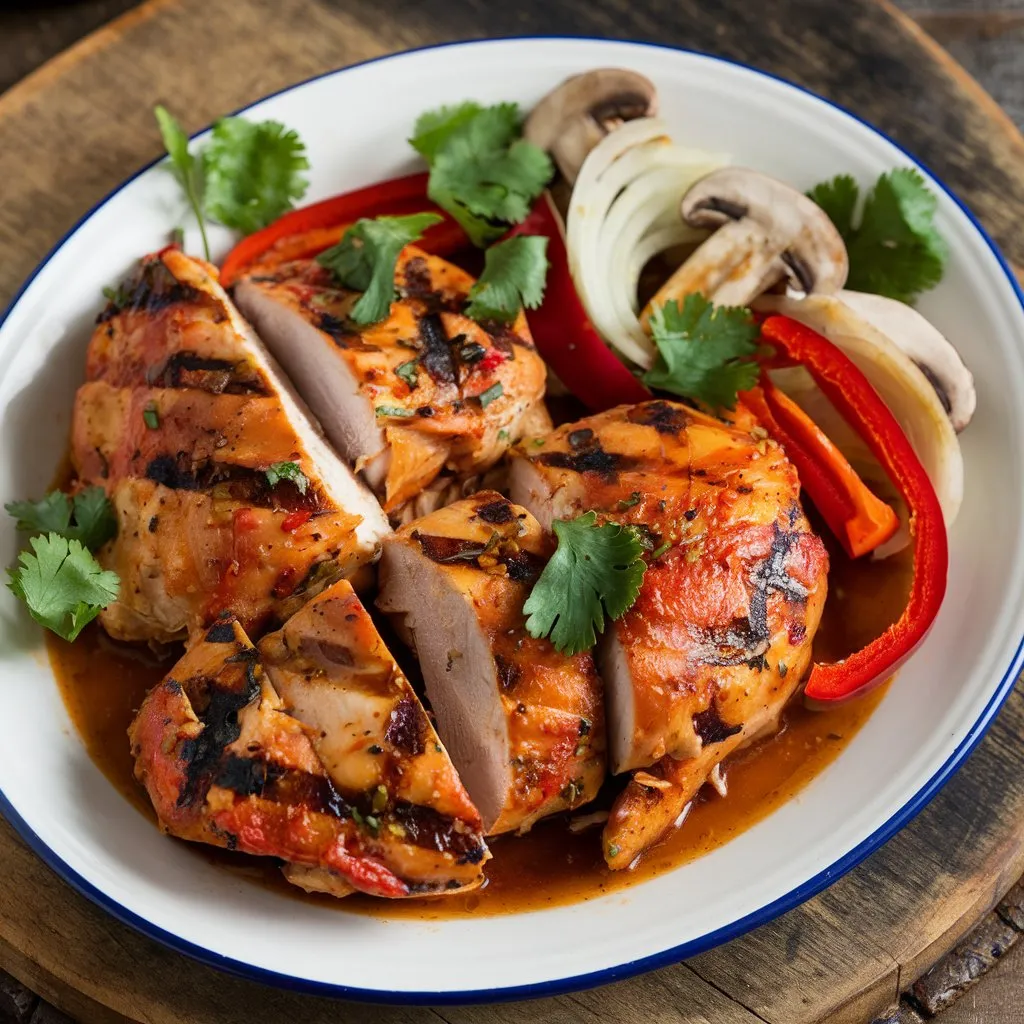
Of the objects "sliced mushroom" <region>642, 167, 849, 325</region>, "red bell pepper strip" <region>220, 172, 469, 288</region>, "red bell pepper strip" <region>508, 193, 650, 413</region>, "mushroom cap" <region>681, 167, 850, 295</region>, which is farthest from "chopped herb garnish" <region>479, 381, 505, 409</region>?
"mushroom cap" <region>681, 167, 850, 295</region>

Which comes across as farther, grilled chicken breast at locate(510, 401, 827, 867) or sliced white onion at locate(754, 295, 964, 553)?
sliced white onion at locate(754, 295, 964, 553)

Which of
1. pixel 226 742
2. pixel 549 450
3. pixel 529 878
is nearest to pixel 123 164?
pixel 549 450

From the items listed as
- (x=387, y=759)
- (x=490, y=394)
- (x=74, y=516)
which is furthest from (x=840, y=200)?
(x=74, y=516)

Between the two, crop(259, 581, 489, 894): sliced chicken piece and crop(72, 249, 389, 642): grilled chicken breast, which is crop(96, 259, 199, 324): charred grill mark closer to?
crop(72, 249, 389, 642): grilled chicken breast

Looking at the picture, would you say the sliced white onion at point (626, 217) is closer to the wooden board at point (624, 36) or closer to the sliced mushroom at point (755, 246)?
the sliced mushroom at point (755, 246)

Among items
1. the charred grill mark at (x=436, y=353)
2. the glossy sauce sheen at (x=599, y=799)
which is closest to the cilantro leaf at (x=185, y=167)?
the charred grill mark at (x=436, y=353)

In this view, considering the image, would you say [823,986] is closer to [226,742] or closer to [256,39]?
[226,742]

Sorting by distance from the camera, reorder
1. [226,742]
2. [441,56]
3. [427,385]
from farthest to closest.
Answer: [441,56] → [427,385] → [226,742]

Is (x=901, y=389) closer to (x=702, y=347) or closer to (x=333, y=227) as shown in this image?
(x=702, y=347)
